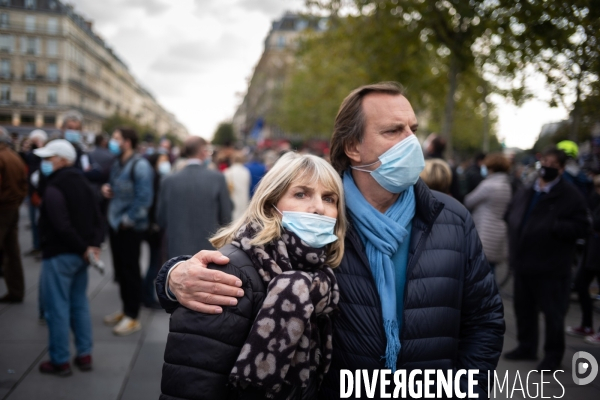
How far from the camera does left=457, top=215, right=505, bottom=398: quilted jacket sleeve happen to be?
2.05 m

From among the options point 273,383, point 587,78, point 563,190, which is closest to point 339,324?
point 273,383

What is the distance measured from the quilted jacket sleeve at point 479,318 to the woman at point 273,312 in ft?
2.09

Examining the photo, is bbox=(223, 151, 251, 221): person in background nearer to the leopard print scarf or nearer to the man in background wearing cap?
the man in background wearing cap

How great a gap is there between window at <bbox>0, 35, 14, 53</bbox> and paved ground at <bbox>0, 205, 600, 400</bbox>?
11.5ft

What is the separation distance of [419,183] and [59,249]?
3600 mm

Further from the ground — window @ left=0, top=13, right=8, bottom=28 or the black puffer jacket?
window @ left=0, top=13, right=8, bottom=28

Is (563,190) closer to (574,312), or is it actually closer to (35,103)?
(574,312)

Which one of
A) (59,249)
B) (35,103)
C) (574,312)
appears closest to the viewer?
(59,249)

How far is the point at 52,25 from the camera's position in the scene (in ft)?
40.5

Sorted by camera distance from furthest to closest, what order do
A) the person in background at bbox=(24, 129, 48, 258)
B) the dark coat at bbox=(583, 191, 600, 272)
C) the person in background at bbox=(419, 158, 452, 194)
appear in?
the person in background at bbox=(24, 129, 48, 258)
the dark coat at bbox=(583, 191, 600, 272)
the person in background at bbox=(419, 158, 452, 194)

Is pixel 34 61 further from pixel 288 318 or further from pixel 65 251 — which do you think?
pixel 288 318

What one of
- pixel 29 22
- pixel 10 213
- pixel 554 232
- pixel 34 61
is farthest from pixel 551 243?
pixel 34 61

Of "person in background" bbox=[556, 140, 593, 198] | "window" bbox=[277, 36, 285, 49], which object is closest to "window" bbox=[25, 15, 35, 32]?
"person in background" bbox=[556, 140, 593, 198]

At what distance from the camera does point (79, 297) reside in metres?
4.62
